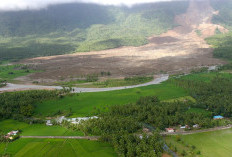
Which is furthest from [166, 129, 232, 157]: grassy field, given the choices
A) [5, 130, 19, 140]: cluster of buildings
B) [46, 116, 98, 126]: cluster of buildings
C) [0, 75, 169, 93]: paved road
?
[0, 75, 169, 93]: paved road

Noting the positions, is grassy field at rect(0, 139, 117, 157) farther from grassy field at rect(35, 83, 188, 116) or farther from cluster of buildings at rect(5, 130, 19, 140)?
grassy field at rect(35, 83, 188, 116)

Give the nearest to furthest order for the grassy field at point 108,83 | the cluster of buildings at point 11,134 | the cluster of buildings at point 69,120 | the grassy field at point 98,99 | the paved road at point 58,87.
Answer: the cluster of buildings at point 11,134 → the cluster of buildings at point 69,120 → the grassy field at point 98,99 → the paved road at point 58,87 → the grassy field at point 108,83

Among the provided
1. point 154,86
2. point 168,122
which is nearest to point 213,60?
point 154,86

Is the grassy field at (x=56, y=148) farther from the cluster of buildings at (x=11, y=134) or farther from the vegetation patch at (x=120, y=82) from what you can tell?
the vegetation patch at (x=120, y=82)

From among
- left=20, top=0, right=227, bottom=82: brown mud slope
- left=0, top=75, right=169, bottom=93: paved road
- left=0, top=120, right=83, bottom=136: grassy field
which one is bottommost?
left=0, top=120, right=83, bottom=136: grassy field

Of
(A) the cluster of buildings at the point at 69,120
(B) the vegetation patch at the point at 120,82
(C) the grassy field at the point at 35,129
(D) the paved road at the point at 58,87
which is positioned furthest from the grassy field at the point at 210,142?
(B) the vegetation patch at the point at 120,82

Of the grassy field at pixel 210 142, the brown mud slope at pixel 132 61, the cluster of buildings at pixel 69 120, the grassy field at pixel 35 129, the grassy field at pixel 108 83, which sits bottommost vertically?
the grassy field at pixel 210 142

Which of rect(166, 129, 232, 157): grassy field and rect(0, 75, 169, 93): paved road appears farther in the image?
rect(0, 75, 169, 93): paved road
